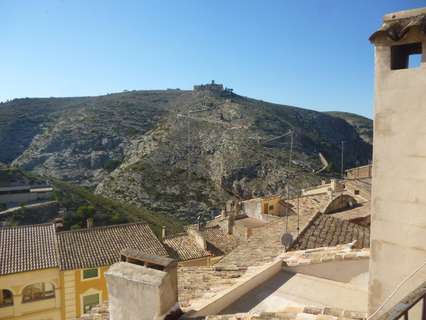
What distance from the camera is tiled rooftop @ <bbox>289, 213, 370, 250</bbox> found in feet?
31.9

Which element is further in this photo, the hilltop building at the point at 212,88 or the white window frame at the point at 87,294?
the hilltop building at the point at 212,88

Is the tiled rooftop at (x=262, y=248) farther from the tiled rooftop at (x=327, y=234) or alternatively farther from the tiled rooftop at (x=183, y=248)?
the tiled rooftop at (x=183, y=248)

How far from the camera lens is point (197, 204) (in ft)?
165

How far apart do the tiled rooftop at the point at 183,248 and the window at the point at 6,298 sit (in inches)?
271

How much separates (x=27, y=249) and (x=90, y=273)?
8.66ft

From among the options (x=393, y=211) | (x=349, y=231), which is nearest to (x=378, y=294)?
(x=393, y=211)

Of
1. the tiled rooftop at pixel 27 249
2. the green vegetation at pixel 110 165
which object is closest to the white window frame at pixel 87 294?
the tiled rooftop at pixel 27 249

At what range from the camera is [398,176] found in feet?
9.96

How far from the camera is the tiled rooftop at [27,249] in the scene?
13.4 metres

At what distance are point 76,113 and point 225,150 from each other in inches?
1762

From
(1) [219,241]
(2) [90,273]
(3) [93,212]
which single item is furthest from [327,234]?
(3) [93,212]

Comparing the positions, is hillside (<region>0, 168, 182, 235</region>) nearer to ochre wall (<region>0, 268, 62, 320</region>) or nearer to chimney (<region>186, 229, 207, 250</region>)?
chimney (<region>186, 229, 207, 250</region>)

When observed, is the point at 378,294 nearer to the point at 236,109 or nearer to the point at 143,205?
the point at 143,205

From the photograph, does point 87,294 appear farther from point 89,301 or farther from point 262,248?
point 262,248
